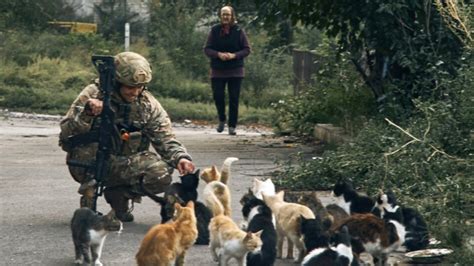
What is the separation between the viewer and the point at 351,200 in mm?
10141

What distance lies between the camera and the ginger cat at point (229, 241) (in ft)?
27.5

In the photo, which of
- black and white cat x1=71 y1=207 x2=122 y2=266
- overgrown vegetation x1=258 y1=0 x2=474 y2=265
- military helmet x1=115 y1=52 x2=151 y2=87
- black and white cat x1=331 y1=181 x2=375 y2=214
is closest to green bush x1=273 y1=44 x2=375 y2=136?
overgrown vegetation x1=258 y1=0 x2=474 y2=265

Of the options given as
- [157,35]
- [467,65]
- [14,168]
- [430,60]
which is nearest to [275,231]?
[467,65]

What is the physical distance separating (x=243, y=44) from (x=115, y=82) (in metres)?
9.25

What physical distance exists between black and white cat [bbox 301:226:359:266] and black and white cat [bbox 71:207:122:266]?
4.68ft

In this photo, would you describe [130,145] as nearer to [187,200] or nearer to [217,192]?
A: [187,200]

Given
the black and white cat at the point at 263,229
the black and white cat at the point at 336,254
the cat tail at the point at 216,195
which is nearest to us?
the black and white cat at the point at 336,254

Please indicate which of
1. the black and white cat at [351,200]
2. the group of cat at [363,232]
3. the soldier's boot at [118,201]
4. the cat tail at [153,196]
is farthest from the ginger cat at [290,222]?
the soldier's boot at [118,201]

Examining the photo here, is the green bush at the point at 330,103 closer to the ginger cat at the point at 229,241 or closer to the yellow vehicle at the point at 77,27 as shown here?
the ginger cat at the point at 229,241

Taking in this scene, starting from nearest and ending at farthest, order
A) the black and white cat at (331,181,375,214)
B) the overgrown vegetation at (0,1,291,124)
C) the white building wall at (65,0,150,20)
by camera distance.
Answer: the black and white cat at (331,181,375,214) < the overgrown vegetation at (0,1,291,124) < the white building wall at (65,0,150,20)

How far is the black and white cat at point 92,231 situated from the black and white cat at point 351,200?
2.06 m

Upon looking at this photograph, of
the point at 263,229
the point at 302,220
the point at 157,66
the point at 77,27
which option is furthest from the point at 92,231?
the point at 77,27

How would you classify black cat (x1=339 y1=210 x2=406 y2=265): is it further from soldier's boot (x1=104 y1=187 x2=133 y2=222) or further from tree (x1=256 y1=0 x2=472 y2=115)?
tree (x1=256 y1=0 x2=472 y2=115)

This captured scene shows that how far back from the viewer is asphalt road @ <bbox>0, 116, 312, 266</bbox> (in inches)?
376
